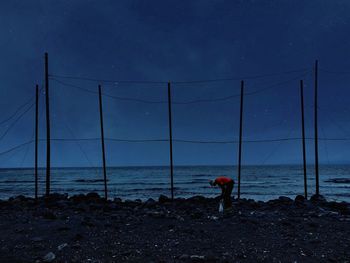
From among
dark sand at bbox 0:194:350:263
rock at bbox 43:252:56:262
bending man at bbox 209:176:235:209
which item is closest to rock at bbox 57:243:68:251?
dark sand at bbox 0:194:350:263

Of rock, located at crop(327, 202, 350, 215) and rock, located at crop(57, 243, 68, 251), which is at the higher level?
rock, located at crop(57, 243, 68, 251)

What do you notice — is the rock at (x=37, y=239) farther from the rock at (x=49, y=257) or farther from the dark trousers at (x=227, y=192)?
the dark trousers at (x=227, y=192)

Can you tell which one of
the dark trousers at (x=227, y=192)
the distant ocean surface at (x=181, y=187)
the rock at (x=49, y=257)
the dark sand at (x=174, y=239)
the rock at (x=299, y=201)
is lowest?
the distant ocean surface at (x=181, y=187)

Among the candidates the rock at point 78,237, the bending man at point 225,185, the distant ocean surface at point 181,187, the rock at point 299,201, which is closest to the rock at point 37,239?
the rock at point 78,237

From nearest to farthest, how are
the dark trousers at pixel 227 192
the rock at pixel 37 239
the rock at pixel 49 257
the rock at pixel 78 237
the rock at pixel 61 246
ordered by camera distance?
the rock at pixel 49 257 → the rock at pixel 61 246 → the rock at pixel 37 239 → the rock at pixel 78 237 → the dark trousers at pixel 227 192

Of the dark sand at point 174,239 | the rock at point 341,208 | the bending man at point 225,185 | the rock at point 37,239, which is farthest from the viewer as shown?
the rock at point 341,208

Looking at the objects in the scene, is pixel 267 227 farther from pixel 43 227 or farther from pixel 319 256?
pixel 43 227

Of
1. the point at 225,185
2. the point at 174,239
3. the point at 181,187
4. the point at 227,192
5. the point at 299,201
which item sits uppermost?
the point at 225,185

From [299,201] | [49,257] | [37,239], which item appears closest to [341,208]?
[299,201]

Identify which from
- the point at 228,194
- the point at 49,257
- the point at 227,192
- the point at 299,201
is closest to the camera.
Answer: the point at 49,257

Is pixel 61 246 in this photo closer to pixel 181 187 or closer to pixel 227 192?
pixel 227 192

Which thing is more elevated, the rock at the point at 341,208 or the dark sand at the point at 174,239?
the dark sand at the point at 174,239

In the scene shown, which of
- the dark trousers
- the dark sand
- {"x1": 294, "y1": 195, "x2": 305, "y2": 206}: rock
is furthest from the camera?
{"x1": 294, "y1": 195, "x2": 305, "y2": 206}: rock

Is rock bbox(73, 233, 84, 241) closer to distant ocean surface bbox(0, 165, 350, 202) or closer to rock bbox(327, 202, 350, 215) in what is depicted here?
rock bbox(327, 202, 350, 215)
